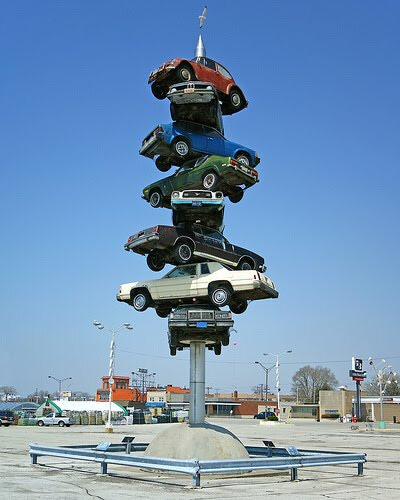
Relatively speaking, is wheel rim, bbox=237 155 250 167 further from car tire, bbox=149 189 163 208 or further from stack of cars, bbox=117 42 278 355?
car tire, bbox=149 189 163 208

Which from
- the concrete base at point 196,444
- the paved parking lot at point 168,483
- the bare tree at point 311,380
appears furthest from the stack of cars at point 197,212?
the bare tree at point 311,380

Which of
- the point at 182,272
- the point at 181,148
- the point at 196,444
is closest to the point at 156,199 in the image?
the point at 181,148

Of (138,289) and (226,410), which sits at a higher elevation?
(138,289)

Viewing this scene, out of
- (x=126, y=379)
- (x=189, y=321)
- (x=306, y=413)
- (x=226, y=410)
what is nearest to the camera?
(x=189, y=321)

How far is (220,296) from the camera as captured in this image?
19.9 meters

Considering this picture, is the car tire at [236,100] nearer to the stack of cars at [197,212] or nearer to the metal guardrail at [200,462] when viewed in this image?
the stack of cars at [197,212]

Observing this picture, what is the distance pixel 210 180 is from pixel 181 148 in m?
1.83

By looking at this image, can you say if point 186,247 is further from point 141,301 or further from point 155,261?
point 141,301

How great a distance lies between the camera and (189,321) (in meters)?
19.6

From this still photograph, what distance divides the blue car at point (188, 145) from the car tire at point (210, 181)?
132 cm

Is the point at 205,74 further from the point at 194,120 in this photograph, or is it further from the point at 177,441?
the point at 177,441

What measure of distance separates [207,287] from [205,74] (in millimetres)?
8067

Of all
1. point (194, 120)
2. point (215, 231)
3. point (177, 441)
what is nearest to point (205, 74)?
point (194, 120)

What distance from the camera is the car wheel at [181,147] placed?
22172mm
